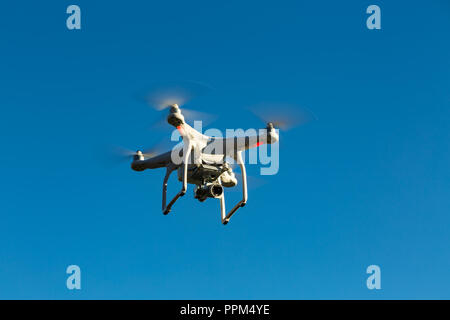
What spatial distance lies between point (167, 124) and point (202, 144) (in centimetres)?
225

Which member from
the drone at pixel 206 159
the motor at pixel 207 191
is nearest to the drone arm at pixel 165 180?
the drone at pixel 206 159

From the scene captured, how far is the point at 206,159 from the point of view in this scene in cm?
4562

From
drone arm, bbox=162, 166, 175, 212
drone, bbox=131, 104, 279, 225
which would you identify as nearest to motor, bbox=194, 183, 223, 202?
drone, bbox=131, 104, 279, 225

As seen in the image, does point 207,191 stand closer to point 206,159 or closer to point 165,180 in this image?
point 206,159

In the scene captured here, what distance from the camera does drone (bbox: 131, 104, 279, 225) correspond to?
45188mm

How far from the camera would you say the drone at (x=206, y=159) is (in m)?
45.2

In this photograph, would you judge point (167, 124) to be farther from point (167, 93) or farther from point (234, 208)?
point (234, 208)

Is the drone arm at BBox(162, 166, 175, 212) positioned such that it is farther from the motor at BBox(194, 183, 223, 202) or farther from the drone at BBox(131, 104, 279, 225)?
the motor at BBox(194, 183, 223, 202)

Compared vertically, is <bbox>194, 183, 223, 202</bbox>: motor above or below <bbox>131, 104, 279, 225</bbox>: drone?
below

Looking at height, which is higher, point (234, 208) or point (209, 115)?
point (209, 115)

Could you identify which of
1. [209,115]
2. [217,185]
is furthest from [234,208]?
[209,115]

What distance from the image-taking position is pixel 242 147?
4641 cm

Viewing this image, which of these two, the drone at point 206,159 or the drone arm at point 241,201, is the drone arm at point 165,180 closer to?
the drone at point 206,159

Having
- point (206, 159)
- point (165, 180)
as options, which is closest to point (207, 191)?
point (206, 159)
